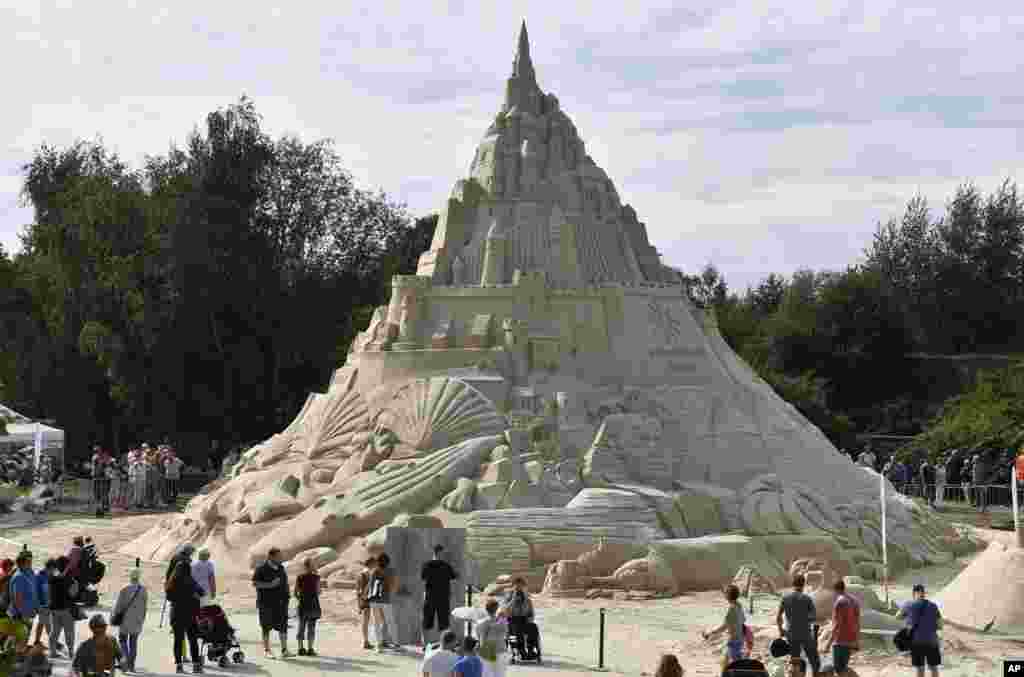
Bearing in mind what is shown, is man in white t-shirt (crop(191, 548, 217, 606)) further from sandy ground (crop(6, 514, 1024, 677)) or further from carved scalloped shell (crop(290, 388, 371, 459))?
carved scalloped shell (crop(290, 388, 371, 459))

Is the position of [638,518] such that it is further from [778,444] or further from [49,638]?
[49,638]

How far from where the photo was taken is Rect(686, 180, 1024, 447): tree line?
1791 inches

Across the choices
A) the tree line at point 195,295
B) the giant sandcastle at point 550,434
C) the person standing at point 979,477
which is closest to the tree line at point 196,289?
the tree line at point 195,295

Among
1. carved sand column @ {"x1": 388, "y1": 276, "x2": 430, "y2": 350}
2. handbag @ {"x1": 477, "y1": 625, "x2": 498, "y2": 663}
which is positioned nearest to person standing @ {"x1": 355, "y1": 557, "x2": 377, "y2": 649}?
handbag @ {"x1": 477, "y1": 625, "x2": 498, "y2": 663}

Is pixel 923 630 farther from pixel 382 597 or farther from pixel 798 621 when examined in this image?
pixel 382 597

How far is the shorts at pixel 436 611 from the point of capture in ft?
51.2

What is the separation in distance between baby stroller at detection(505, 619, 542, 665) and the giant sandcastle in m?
4.75

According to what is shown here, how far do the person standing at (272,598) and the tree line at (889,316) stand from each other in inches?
964

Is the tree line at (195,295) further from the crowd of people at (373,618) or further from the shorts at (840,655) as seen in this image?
the shorts at (840,655)

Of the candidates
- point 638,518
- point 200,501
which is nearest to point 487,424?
point 638,518

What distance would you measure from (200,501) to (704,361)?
8.21 m

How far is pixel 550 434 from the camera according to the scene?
2372cm

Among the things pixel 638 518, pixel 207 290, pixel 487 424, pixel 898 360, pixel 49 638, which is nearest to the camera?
pixel 49 638

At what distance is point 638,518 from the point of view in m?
21.7
